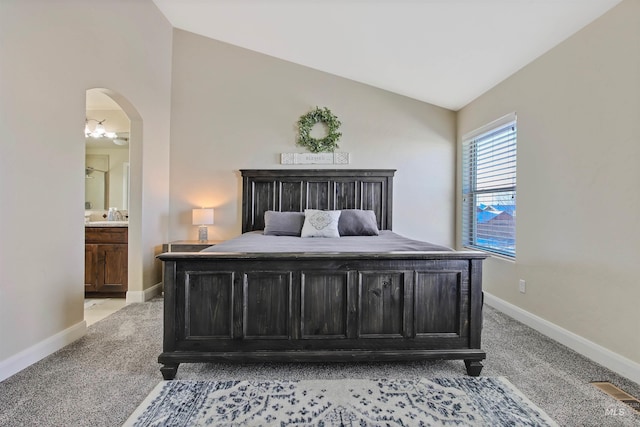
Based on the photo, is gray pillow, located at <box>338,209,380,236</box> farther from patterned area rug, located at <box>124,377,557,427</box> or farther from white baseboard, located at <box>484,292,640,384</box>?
patterned area rug, located at <box>124,377,557,427</box>

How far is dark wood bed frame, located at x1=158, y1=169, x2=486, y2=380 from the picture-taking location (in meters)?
1.91

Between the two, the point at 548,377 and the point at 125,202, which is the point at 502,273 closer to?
the point at 548,377

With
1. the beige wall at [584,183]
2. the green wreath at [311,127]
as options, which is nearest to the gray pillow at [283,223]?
the green wreath at [311,127]

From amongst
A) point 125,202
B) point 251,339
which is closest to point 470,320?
point 251,339

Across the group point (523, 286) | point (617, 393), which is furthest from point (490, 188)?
point (617, 393)

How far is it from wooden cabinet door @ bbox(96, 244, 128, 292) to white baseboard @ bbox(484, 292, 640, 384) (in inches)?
172

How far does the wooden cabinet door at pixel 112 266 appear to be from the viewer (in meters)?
3.62

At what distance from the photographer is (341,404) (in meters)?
1.66

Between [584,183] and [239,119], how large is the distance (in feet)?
12.6

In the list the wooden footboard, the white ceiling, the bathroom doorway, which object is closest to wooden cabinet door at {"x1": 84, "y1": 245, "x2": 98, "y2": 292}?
the bathroom doorway

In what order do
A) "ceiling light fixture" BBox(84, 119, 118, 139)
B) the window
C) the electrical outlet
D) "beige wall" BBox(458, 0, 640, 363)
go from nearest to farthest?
1. "beige wall" BBox(458, 0, 640, 363)
2. the electrical outlet
3. the window
4. "ceiling light fixture" BBox(84, 119, 118, 139)

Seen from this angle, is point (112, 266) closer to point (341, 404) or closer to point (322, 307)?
point (322, 307)

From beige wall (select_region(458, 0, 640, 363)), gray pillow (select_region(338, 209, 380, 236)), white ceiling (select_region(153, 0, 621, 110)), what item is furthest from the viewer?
gray pillow (select_region(338, 209, 380, 236))

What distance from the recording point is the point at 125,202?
4379 millimetres
